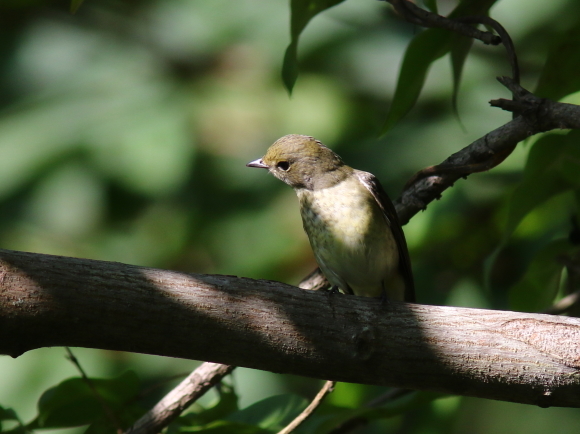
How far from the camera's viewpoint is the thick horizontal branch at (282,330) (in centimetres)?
189

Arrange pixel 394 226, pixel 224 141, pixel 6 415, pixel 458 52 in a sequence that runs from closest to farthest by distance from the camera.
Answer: pixel 6 415, pixel 458 52, pixel 394 226, pixel 224 141

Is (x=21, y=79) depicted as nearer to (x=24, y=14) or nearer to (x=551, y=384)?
(x=24, y=14)

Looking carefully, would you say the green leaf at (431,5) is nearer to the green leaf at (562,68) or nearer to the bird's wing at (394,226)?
the green leaf at (562,68)

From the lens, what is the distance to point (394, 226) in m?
3.22

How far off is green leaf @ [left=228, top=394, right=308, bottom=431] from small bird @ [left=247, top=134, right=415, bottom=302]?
747 mm

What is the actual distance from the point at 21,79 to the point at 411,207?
5.91 metres

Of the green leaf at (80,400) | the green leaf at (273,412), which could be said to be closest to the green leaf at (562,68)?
the green leaf at (273,412)

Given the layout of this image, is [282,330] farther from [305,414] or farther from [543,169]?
[543,169]

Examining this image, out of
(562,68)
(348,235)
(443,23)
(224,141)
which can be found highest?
(443,23)

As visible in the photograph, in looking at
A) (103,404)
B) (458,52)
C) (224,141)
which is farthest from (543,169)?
(224,141)

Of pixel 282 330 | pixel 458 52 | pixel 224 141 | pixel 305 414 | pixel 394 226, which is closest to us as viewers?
pixel 282 330

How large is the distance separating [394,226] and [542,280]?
0.71 meters

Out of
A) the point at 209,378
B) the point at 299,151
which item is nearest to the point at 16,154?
the point at 299,151

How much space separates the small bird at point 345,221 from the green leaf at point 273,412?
2.45 feet
